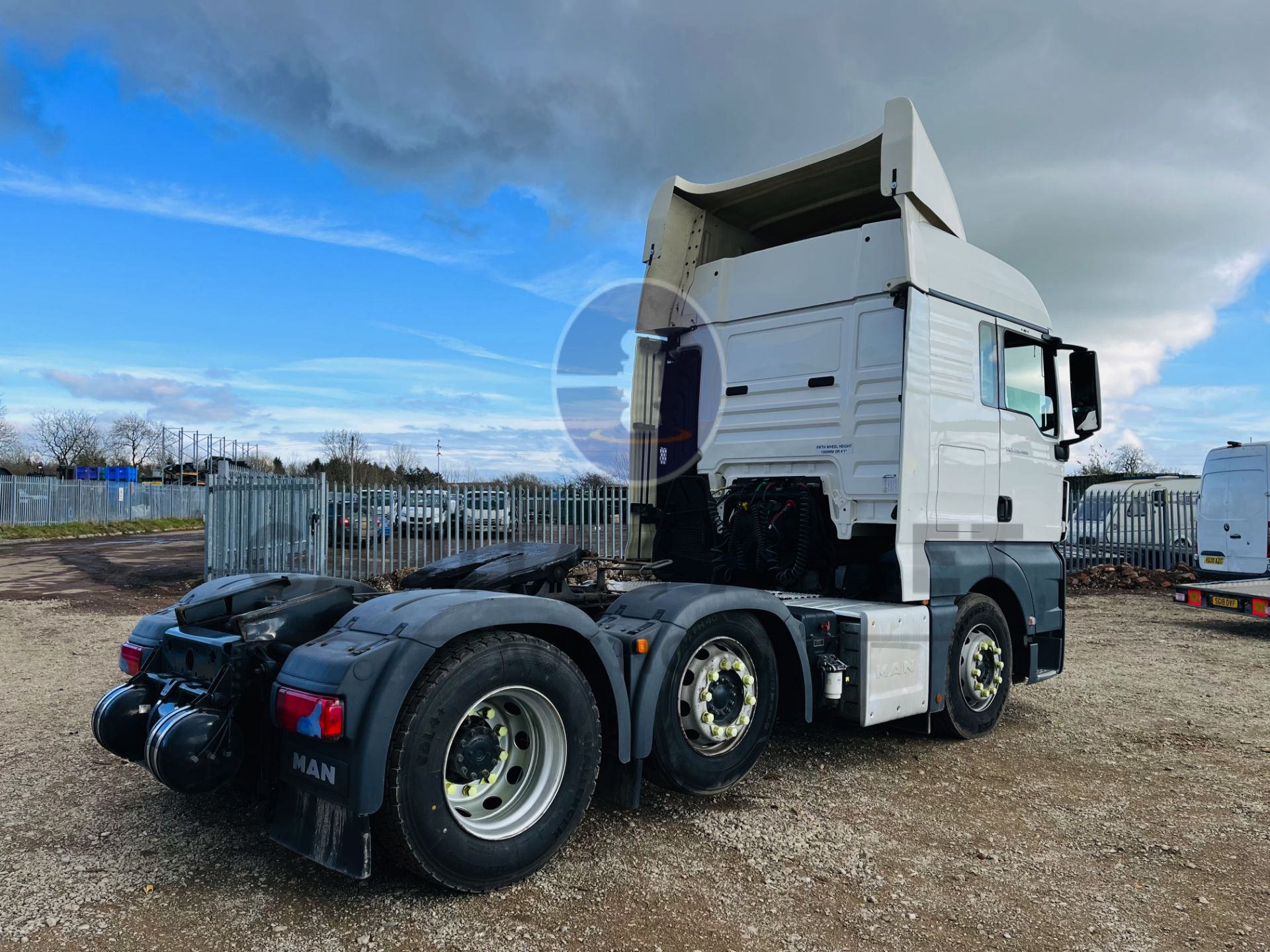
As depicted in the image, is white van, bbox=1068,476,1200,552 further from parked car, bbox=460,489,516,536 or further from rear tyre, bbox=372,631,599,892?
rear tyre, bbox=372,631,599,892

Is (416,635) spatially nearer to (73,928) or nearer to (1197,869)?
(73,928)

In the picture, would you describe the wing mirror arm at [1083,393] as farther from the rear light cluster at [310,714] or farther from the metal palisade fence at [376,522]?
the metal palisade fence at [376,522]

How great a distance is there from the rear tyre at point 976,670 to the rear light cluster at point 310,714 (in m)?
3.91

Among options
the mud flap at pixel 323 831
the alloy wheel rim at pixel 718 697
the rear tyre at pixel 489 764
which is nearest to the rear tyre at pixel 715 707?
the alloy wheel rim at pixel 718 697

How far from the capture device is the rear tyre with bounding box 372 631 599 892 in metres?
3.04

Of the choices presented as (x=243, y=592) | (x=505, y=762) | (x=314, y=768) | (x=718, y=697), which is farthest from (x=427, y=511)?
(x=314, y=768)

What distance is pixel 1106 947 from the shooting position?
3.03 meters

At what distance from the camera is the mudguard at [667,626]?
3.80m

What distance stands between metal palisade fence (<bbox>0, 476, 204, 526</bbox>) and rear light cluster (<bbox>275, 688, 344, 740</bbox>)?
35.2 m

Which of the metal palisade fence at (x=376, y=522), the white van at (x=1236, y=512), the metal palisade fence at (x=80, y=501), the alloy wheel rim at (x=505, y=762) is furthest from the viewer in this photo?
the metal palisade fence at (x=80, y=501)

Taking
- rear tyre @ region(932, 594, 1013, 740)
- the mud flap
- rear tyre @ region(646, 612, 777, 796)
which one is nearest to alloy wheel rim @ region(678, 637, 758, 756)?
rear tyre @ region(646, 612, 777, 796)

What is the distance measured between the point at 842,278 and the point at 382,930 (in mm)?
4576

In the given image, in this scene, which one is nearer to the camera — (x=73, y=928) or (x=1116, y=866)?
(x=73, y=928)

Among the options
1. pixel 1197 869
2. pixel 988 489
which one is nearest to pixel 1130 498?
pixel 988 489
